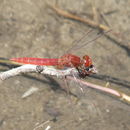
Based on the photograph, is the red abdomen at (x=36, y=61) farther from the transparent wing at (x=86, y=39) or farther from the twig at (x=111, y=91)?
the transparent wing at (x=86, y=39)

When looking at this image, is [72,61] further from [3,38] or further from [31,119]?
[3,38]

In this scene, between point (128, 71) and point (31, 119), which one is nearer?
point (31, 119)

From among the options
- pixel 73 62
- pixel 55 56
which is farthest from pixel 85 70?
pixel 55 56

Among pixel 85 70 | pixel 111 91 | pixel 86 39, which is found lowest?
pixel 111 91

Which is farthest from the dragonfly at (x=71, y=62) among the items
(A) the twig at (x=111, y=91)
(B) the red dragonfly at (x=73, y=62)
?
(A) the twig at (x=111, y=91)

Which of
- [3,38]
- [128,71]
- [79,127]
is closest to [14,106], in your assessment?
[79,127]

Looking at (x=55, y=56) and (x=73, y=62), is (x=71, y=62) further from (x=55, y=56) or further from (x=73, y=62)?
(x=55, y=56)

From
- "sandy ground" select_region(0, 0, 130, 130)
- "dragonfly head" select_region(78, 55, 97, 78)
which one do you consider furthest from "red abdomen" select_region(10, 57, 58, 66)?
"dragonfly head" select_region(78, 55, 97, 78)

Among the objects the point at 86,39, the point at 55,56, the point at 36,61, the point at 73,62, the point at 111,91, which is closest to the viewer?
the point at 73,62
